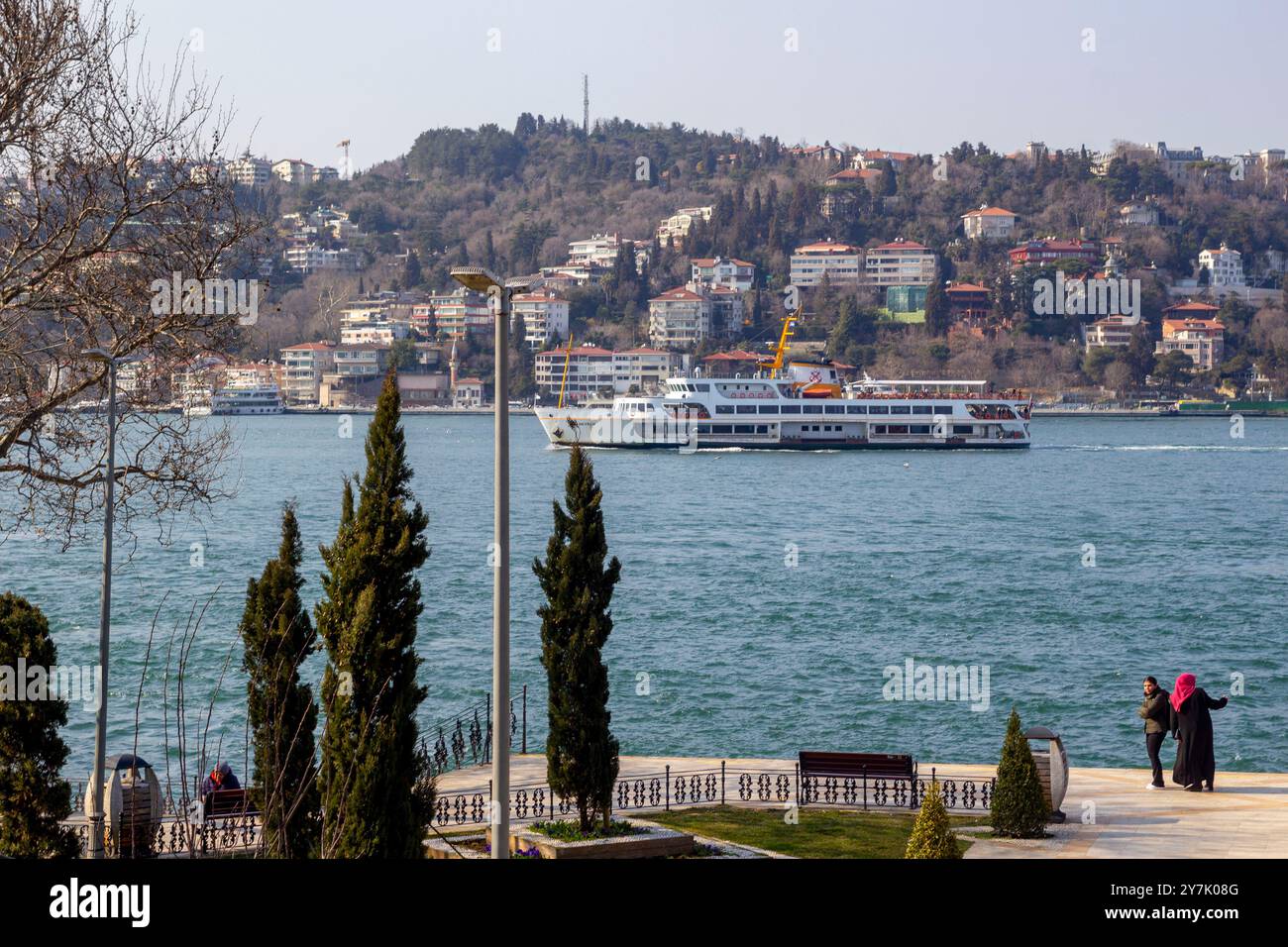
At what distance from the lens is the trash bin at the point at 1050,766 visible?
12914mm

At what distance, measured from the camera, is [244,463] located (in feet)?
288

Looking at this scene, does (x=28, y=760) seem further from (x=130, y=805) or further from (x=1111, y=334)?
(x=1111, y=334)

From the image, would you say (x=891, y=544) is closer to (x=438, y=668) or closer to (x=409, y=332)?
(x=438, y=668)

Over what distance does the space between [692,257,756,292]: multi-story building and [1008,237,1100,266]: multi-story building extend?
32.1 meters

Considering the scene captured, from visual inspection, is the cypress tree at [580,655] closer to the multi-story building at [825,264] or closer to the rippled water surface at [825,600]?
the rippled water surface at [825,600]

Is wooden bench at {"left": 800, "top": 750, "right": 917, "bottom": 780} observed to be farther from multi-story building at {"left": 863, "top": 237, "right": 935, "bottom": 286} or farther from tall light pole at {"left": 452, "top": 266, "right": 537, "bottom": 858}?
multi-story building at {"left": 863, "top": 237, "right": 935, "bottom": 286}

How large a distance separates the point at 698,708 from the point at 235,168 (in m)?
12.8

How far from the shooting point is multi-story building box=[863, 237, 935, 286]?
584ft

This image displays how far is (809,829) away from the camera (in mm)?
13031

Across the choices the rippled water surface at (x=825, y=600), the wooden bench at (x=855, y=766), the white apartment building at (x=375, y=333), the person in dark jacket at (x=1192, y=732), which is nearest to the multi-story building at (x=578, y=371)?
the white apartment building at (x=375, y=333)

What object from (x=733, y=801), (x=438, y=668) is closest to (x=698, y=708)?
(x=438, y=668)
